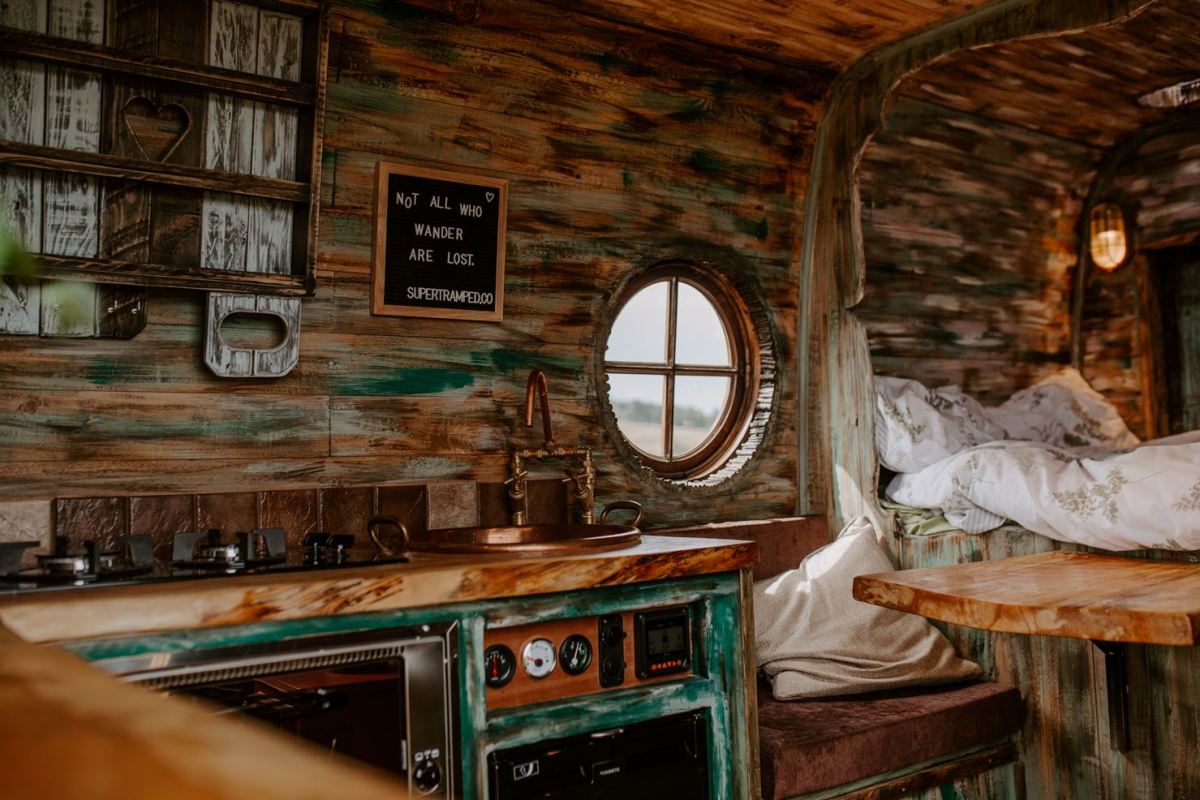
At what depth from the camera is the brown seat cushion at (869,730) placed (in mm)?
2312

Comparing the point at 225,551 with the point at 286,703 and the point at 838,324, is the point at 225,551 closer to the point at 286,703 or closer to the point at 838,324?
the point at 286,703

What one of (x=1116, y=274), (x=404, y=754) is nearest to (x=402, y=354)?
(x=404, y=754)

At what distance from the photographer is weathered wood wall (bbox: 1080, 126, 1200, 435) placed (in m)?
4.50

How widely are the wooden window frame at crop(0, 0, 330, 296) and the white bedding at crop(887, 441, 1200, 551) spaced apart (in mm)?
2084

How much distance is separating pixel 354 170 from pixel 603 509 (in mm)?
1195

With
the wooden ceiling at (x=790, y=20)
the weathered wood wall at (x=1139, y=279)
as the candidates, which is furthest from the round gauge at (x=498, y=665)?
the weathered wood wall at (x=1139, y=279)

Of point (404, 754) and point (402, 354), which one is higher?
point (402, 354)

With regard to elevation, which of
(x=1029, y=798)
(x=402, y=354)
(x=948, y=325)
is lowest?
(x=1029, y=798)

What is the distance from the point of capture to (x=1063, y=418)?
4.16 m

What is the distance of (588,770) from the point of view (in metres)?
2.02

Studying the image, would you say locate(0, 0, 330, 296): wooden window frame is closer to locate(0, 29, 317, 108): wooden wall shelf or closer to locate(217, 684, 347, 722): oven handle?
locate(0, 29, 317, 108): wooden wall shelf

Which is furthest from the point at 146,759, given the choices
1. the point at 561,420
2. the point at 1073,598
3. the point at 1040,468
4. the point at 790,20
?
the point at 790,20

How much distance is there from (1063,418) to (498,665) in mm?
3121

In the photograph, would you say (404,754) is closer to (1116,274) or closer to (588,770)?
(588,770)
